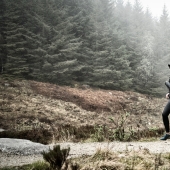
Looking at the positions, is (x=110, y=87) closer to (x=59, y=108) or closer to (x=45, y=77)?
(x=45, y=77)

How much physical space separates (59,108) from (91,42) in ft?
46.3

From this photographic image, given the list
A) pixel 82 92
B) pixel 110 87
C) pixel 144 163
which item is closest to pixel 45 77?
pixel 82 92

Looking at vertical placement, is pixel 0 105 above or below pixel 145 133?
above

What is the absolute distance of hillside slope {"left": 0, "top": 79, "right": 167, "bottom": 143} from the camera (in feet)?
32.6

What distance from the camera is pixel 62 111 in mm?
13953

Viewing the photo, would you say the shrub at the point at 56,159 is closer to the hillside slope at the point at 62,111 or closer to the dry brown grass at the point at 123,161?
the dry brown grass at the point at 123,161

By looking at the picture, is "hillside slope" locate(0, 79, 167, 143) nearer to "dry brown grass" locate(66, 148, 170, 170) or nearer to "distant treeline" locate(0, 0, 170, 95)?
"distant treeline" locate(0, 0, 170, 95)

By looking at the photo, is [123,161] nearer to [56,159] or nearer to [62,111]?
[56,159]

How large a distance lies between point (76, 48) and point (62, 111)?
1128cm

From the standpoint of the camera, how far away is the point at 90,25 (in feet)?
91.3

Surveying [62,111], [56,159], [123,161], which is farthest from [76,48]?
[56,159]

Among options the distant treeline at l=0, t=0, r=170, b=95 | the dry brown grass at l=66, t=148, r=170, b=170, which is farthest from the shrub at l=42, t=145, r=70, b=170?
the distant treeline at l=0, t=0, r=170, b=95

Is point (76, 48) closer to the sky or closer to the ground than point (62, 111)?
closer to the sky

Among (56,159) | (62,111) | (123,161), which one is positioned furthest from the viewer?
(62,111)
